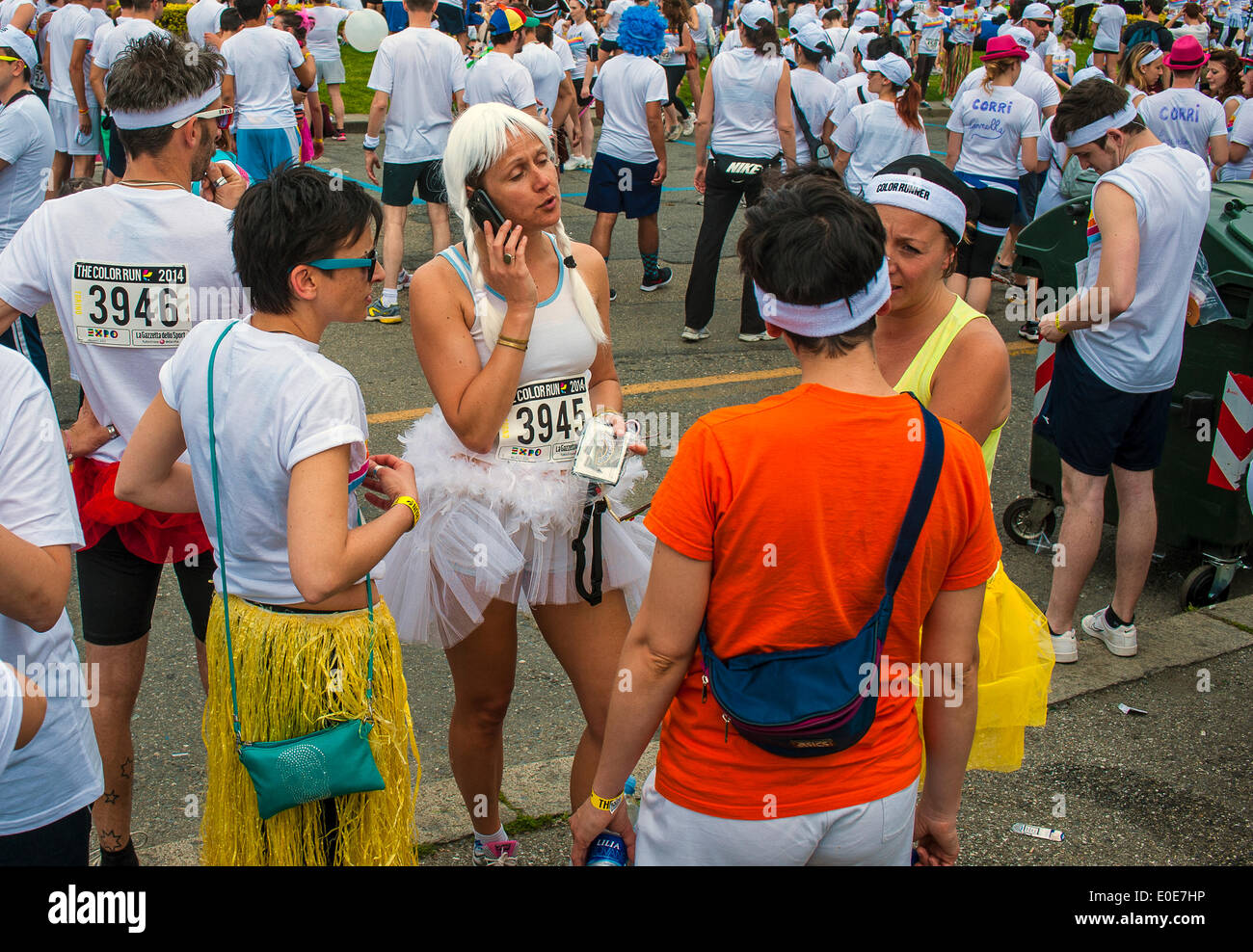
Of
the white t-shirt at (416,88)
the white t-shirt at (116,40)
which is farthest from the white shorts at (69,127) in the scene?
the white t-shirt at (416,88)

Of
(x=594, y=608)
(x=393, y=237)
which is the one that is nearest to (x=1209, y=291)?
(x=594, y=608)

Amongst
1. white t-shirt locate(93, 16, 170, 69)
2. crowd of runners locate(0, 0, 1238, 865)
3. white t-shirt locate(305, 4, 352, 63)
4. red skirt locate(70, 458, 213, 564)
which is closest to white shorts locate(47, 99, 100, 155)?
white t-shirt locate(93, 16, 170, 69)

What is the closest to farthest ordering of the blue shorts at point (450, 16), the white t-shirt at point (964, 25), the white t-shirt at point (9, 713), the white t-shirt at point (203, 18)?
the white t-shirt at point (9, 713) → the white t-shirt at point (203, 18) → the blue shorts at point (450, 16) → the white t-shirt at point (964, 25)

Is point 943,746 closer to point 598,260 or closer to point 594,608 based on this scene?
point 594,608

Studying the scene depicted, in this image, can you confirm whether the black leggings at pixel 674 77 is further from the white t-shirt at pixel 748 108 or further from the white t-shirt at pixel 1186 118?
the white t-shirt at pixel 1186 118

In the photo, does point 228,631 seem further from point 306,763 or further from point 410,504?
point 410,504

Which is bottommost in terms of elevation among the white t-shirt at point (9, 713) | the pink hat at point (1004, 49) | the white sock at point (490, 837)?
the white sock at point (490, 837)

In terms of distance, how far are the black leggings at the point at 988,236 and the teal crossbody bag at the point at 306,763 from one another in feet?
20.2

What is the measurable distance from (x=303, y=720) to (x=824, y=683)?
1073 millimetres

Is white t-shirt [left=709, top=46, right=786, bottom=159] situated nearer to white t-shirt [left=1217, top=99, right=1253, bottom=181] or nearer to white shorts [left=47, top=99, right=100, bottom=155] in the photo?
white t-shirt [left=1217, top=99, right=1253, bottom=181]

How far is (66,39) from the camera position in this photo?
32.1 ft

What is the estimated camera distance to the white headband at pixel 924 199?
8.86 feet

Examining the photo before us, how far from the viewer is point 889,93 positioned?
8.03m

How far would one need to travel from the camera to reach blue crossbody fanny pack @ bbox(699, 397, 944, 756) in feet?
6.27
